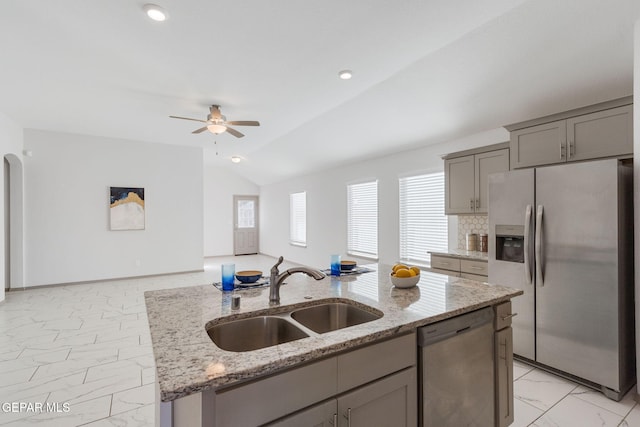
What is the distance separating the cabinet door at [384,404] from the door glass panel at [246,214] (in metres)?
10.1

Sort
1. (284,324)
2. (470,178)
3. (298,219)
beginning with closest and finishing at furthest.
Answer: (284,324)
(470,178)
(298,219)

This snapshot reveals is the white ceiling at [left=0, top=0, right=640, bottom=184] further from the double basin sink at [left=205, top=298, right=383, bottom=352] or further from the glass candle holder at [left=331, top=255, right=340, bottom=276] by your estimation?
the double basin sink at [left=205, top=298, right=383, bottom=352]

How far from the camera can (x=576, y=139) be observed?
3.01 meters

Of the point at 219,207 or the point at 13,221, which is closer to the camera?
the point at 13,221

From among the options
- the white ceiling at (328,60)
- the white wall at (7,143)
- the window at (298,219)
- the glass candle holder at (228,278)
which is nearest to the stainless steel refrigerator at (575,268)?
the white ceiling at (328,60)

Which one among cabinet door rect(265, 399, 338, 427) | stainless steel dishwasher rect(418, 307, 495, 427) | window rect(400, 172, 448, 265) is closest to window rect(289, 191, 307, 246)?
window rect(400, 172, 448, 265)

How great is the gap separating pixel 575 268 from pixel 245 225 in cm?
980

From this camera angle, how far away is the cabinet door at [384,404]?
123cm

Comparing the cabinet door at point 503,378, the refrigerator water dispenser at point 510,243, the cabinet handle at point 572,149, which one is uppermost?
the cabinet handle at point 572,149

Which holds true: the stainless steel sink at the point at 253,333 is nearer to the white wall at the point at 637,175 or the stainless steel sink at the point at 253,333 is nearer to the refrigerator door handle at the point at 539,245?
the refrigerator door handle at the point at 539,245

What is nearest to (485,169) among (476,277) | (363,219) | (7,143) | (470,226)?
(470,226)

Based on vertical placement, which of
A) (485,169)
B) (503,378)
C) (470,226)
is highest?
(485,169)

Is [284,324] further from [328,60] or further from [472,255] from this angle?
[472,255]

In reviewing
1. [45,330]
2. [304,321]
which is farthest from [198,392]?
[45,330]
